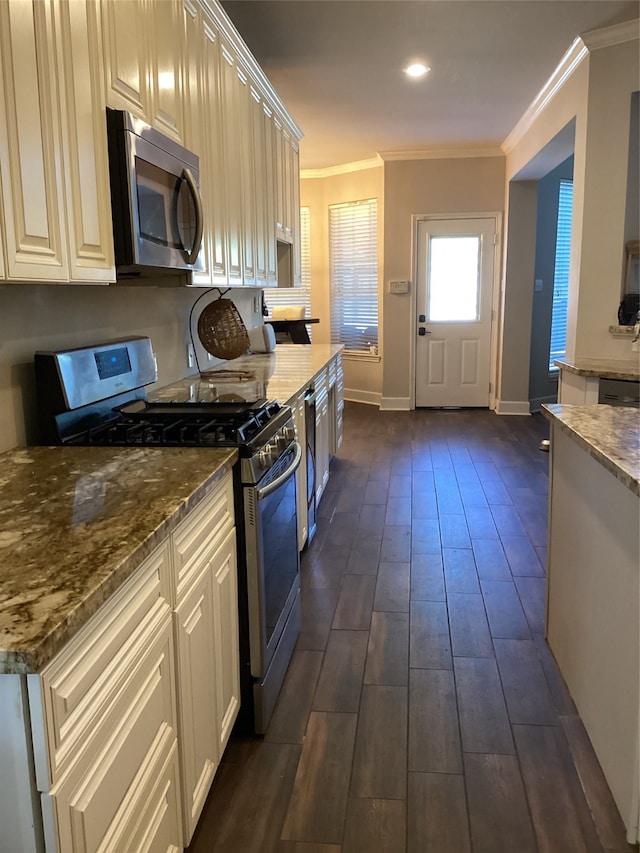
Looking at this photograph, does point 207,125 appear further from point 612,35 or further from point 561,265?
point 561,265

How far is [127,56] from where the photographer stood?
185cm

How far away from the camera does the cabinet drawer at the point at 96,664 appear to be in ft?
2.84

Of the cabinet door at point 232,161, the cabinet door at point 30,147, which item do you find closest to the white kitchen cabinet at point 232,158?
the cabinet door at point 232,161

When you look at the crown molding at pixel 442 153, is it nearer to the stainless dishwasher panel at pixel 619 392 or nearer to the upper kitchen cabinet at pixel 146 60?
the stainless dishwasher panel at pixel 619 392

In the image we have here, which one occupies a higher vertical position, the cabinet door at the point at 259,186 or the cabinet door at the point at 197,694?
the cabinet door at the point at 259,186

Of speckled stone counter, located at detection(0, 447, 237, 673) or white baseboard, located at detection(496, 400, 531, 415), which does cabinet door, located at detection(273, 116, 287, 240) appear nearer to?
speckled stone counter, located at detection(0, 447, 237, 673)

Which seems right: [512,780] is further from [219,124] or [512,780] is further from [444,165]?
[444,165]

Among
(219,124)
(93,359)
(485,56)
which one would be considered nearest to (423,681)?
(93,359)

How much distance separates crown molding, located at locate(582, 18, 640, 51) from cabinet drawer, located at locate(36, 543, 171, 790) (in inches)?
152

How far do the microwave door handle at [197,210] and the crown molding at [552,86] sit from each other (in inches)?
111

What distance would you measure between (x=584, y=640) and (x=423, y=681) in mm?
569

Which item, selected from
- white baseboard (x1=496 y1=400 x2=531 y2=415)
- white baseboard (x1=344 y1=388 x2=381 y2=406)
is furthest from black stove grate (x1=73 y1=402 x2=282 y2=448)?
white baseboard (x1=344 y1=388 x2=381 y2=406)

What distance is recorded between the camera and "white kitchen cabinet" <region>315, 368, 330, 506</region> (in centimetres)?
375

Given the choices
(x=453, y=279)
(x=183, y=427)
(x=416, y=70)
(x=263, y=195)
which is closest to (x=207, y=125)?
(x=263, y=195)
